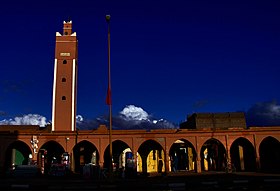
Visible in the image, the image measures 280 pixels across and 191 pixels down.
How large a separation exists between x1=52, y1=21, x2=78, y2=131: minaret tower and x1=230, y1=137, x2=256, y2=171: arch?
23.8m

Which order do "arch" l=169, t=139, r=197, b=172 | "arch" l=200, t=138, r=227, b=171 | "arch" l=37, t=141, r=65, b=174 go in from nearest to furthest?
1. "arch" l=37, t=141, r=65, b=174
2. "arch" l=200, t=138, r=227, b=171
3. "arch" l=169, t=139, r=197, b=172

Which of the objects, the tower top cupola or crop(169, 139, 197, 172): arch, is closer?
crop(169, 139, 197, 172): arch

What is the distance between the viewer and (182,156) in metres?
52.3

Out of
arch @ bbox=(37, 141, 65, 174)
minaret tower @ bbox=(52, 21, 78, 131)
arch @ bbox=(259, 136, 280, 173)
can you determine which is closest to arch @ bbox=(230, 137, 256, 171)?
arch @ bbox=(259, 136, 280, 173)

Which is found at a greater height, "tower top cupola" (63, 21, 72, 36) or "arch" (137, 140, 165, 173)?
"tower top cupola" (63, 21, 72, 36)

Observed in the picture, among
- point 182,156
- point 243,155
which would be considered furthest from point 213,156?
→ point 182,156

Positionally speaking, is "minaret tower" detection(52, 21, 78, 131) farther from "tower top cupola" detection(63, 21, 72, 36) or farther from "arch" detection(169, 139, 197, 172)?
"arch" detection(169, 139, 197, 172)

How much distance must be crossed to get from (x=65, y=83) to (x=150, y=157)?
58.0 ft

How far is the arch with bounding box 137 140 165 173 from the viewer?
43.8m

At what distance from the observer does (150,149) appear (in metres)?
45.6

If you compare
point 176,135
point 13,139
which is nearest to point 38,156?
point 13,139

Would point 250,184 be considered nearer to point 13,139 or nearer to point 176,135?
point 176,135

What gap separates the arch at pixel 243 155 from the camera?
4011cm

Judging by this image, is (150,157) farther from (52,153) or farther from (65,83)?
(65,83)
